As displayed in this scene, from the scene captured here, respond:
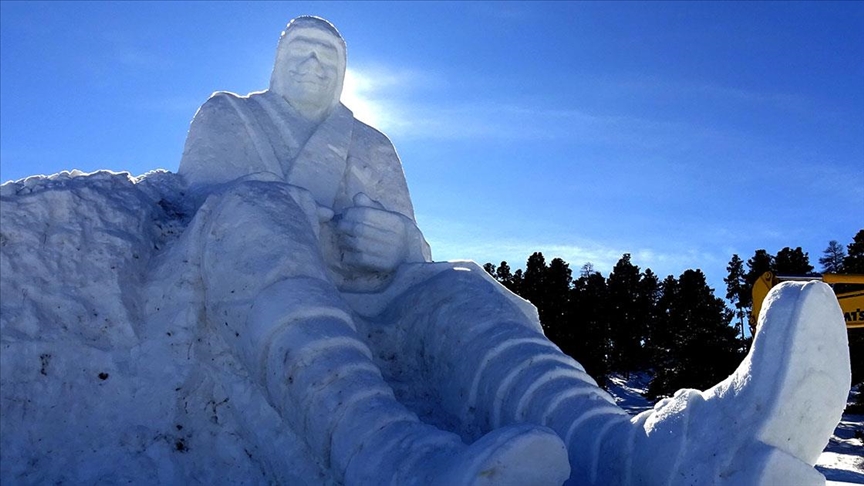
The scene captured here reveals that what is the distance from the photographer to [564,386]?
334 centimetres

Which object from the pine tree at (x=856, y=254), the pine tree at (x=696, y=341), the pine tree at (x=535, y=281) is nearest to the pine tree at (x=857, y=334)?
the pine tree at (x=856, y=254)

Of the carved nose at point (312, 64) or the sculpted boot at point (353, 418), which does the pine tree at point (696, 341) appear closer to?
the carved nose at point (312, 64)

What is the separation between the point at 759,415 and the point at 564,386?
952mm

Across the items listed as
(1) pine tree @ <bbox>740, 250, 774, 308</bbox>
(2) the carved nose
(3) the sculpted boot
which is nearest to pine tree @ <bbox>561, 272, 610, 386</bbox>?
(1) pine tree @ <bbox>740, 250, 774, 308</bbox>

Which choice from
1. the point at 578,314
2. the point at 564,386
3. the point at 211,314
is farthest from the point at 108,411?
the point at 578,314

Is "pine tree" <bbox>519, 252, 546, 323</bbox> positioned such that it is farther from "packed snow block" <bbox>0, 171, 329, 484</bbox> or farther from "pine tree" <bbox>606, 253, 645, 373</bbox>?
"packed snow block" <bbox>0, 171, 329, 484</bbox>

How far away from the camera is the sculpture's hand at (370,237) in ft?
14.5

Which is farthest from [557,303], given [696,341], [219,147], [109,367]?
[109,367]

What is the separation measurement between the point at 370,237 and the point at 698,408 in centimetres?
221

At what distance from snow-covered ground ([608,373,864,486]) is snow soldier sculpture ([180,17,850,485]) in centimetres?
214

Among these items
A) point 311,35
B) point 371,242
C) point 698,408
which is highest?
point 311,35

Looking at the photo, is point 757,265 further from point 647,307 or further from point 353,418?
point 353,418

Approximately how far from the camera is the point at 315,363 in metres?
3.22

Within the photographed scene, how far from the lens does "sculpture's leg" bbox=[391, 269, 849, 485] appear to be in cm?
250
